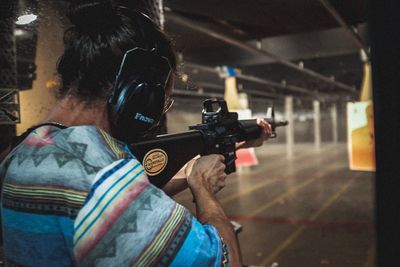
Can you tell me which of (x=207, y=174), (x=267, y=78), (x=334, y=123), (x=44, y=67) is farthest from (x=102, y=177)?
(x=334, y=123)

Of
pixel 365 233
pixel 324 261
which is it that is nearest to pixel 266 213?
pixel 365 233

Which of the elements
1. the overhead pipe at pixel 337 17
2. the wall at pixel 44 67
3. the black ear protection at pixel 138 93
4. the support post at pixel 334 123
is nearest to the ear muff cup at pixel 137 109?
the black ear protection at pixel 138 93

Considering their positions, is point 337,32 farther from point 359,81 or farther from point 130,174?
point 359,81

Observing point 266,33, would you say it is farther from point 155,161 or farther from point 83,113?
point 83,113

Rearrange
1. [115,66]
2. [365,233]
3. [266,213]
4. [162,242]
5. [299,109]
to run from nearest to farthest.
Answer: [162,242]
[115,66]
[365,233]
[266,213]
[299,109]

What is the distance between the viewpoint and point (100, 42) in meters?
0.71

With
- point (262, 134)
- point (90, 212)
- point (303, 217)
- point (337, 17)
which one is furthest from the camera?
point (303, 217)

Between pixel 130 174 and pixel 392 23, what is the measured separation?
0.46m

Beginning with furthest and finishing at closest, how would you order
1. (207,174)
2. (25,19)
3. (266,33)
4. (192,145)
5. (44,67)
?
(266,33), (44,67), (25,19), (192,145), (207,174)

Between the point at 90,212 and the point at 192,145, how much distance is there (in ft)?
1.73

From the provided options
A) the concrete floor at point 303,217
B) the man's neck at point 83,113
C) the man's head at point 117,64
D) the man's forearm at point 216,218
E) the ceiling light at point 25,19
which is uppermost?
the ceiling light at point 25,19

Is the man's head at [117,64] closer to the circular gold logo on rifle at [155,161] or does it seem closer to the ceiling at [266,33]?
the circular gold logo on rifle at [155,161]

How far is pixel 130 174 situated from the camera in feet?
2.02

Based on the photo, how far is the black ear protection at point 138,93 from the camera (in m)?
0.71
